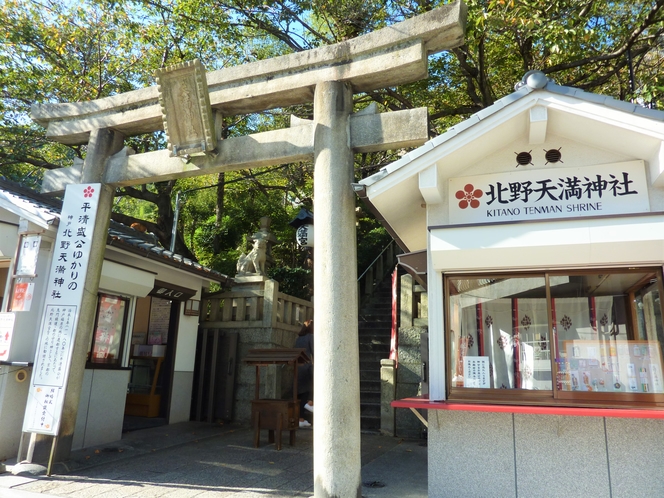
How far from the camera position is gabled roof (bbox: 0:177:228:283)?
26.2 feet

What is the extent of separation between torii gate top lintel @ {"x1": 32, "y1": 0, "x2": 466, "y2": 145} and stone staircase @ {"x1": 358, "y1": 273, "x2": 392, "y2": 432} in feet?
22.7

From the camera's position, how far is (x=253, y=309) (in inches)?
470

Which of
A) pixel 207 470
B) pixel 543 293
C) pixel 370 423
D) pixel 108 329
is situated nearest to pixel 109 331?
pixel 108 329

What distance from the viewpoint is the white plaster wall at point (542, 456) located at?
526 cm

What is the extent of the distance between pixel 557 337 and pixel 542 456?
138cm

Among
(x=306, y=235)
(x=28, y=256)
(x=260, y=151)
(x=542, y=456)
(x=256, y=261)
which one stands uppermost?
(x=306, y=235)

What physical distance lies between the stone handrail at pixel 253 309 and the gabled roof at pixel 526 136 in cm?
582

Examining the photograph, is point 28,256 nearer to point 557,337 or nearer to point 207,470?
point 207,470

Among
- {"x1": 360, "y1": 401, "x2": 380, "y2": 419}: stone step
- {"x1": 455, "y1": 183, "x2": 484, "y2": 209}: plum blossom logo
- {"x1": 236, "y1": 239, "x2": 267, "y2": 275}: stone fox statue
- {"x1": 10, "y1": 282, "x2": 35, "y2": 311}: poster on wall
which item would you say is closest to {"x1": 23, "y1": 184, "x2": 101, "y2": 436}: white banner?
{"x1": 10, "y1": 282, "x2": 35, "y2": 311}: poster on wall

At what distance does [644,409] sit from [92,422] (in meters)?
8.76

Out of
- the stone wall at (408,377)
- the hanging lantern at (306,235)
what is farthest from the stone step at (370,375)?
the hanging lantern at (306,235)

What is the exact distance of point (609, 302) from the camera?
5863 mm

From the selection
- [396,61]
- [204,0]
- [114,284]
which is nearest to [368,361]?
[114,284]

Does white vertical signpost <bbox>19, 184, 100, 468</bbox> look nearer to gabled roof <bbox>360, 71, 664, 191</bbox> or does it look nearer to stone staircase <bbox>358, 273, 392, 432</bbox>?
gabled roof <bbox>360, 71, 664, 191</bbox>
